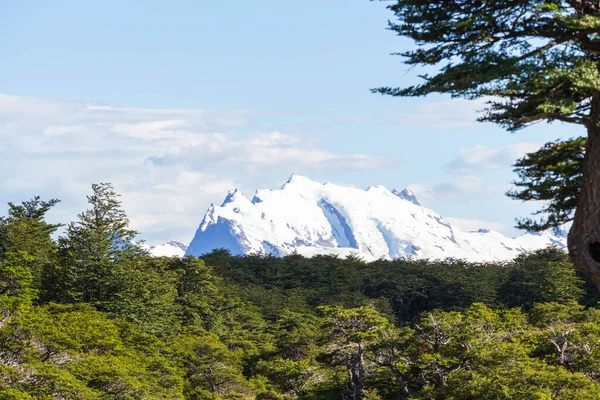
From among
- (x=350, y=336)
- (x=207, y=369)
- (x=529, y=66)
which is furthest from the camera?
(x=207, y=369)

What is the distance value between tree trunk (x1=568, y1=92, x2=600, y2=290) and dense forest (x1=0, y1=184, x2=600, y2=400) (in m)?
13.9

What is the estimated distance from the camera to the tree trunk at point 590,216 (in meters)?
8.02

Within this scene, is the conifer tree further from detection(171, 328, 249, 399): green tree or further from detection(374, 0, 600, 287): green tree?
detection(374, 0, 600, 287): green tree

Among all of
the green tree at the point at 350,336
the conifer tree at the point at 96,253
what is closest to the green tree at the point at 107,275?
the conifer tree at the point at 96,253

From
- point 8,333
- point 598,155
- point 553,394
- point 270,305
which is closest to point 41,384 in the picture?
point 8,333

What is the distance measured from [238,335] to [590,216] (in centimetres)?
3895

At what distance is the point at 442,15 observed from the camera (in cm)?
884

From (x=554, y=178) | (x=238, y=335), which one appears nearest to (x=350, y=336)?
(x=238, y=335)

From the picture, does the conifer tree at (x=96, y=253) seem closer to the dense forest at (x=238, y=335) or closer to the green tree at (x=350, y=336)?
the dense forest at (x=238, y=335)

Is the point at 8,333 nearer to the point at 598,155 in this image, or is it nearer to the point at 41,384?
the point at 41,384

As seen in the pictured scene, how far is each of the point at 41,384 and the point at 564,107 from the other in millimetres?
17000

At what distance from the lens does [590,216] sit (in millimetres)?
8062

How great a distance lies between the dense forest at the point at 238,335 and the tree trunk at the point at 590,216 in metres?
13.9

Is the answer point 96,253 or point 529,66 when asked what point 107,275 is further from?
point 529,66
